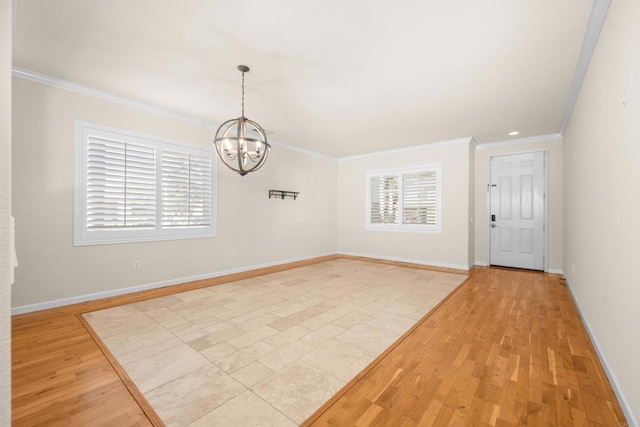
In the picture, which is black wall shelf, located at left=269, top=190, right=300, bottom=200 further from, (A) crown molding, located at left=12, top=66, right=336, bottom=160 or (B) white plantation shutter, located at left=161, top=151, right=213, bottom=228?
(A) crown molding, located at left=12, top=66, right=336, bottom=160

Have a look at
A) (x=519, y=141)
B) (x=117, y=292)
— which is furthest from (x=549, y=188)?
(x=117, y=292)

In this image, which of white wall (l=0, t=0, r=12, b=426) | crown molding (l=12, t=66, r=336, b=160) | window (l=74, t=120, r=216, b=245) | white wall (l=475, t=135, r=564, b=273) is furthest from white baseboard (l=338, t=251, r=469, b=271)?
white wall (l=0, t=0, r=12, b=426)

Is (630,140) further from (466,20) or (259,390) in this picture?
(259,390)

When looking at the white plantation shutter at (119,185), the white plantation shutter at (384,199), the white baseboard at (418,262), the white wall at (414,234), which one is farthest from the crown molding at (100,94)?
the white baseboard at (418,262)

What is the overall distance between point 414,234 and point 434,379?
461cm

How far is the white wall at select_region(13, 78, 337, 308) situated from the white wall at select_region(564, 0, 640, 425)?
488 centimetres

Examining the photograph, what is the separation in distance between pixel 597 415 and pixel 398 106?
3.68m

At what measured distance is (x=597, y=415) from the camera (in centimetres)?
172

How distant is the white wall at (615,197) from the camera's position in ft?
5.39

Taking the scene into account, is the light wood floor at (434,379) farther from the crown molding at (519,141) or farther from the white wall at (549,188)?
the crown molding at (519,141)

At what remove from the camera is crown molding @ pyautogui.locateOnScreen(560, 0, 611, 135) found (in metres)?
2.13

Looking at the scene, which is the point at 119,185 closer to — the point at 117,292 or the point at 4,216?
the point at 117,292

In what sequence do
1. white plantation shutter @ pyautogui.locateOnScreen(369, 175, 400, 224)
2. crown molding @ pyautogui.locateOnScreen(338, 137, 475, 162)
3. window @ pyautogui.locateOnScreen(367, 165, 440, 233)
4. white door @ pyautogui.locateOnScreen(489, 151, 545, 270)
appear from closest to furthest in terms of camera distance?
white door @ pyautogui.locateOnScreen(489, 151, 545, 270) → crown molding @ pyautogui.locateOnScreen(338, 137, 475, 162) → window @ pyautogui.locateOnScreen(367, 165, 440, 233) → white plantation shutter @ pyautogui.locateOnScreen(369, 175, 400, 224)

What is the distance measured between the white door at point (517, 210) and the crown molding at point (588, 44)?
6.94 ft
